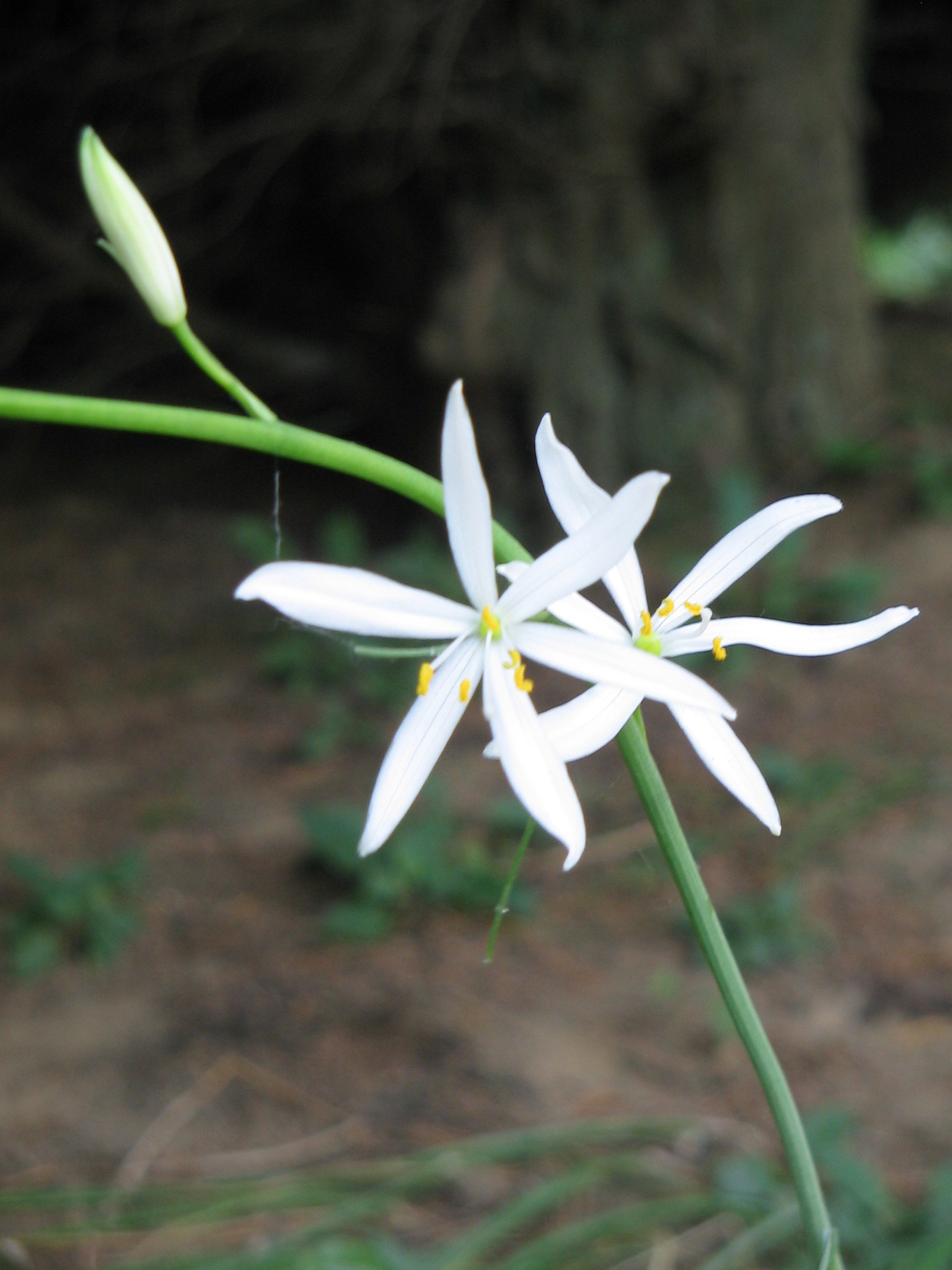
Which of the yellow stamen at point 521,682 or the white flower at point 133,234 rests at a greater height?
the white flower at point 133,234

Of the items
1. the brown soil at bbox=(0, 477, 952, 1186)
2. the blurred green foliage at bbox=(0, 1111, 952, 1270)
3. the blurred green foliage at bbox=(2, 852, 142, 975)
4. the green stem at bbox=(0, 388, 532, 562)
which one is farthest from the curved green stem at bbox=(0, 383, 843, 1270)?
the blurred green foliage at bbox=(2, 852, 142, 975)

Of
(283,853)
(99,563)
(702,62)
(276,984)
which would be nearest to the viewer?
(276,984)

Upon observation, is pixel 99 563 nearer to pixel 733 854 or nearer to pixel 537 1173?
pixel 733 854

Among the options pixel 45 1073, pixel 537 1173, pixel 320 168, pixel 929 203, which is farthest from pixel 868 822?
pixel 929 203

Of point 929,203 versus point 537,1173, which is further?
point 929,203

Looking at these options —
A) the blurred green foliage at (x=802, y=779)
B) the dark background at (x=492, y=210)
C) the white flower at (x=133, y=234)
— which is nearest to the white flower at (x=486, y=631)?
the white flower at (x=133, y=234)

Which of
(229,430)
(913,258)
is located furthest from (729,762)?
(913,258)

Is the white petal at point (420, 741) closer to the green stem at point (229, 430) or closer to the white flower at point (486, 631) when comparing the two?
the white flower at point (486, 631)
